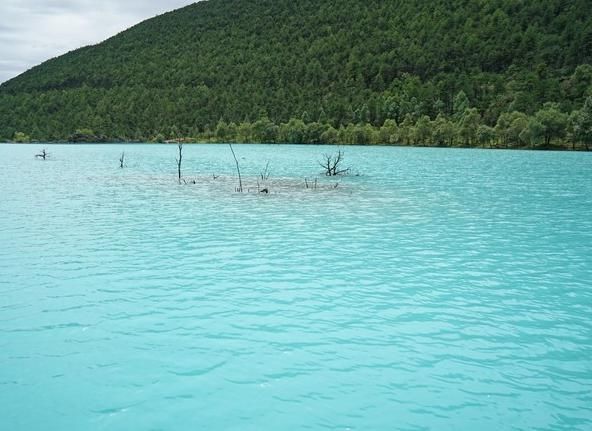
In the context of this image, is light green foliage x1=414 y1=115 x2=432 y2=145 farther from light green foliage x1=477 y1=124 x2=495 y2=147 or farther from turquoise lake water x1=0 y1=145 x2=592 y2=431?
turquoise lake water x1=0 y1=145 x2=592 y2=431

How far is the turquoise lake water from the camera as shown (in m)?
10.5

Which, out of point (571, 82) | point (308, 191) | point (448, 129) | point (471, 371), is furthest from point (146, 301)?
point (571, 82)

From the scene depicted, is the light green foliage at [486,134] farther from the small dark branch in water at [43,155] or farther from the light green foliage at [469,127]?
the small dark branch in water at [43,155]

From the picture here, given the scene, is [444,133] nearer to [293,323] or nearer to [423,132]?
[423,132]

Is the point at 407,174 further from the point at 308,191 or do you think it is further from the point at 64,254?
the point at 64,254

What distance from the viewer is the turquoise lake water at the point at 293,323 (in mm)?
10539

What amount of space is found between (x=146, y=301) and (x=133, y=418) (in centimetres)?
698

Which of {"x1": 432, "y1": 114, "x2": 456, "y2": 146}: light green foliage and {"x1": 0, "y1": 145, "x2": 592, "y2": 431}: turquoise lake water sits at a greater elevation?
{"x1": 432, "y1": 114, "x2": 456, "y2": 146}: light green foliage

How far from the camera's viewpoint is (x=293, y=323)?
15.1 meters

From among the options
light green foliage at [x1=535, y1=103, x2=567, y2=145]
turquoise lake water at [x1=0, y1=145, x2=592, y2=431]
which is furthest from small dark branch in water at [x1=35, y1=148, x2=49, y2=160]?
light green foliage at [x1=535, y1=103, x2=567, y2=145]

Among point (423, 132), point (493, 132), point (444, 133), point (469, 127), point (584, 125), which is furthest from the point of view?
point (423, 132)

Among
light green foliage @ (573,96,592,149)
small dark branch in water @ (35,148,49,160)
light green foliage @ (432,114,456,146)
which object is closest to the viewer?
small dark branch in water @ (35,148,49,160)

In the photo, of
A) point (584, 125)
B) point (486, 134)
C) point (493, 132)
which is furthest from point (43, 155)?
point (584, 125)

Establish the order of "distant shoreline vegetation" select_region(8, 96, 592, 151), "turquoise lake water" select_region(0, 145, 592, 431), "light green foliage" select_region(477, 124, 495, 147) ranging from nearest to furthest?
1. "turquoise lake water" select_region(0, 145, 592, 431)
2. "distant shoreline vegetation" select_region(8, 96, 592, 151)
3. "light green foliage" select_region(477, 124, 495, 147)
